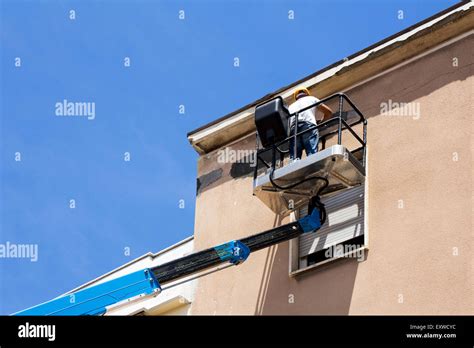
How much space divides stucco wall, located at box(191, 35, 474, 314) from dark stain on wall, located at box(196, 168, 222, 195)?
114cm

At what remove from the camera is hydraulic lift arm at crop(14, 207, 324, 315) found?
1750 cm

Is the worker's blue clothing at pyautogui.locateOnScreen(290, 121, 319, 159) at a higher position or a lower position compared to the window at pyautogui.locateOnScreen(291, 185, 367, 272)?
higher

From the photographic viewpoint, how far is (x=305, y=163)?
55.4 ft

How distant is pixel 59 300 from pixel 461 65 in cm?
668

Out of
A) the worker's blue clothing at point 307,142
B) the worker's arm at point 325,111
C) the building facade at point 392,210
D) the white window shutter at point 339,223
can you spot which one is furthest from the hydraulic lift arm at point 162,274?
the worker's arm at point 325,111

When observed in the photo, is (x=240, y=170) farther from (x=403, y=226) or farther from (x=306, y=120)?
(x=403, y=226)

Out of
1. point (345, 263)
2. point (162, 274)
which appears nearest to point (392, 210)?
point (345, 263)

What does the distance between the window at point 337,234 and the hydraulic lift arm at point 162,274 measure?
14.2 inches

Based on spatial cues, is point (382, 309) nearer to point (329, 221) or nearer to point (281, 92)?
point (329, 221)

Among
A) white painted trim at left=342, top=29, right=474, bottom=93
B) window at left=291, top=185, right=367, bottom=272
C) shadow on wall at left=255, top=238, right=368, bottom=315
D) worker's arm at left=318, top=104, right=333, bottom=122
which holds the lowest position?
shadow on wall at left=255, top=238, right=368, bottom=315

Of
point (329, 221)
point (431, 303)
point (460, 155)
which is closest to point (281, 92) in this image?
point (329, 221)

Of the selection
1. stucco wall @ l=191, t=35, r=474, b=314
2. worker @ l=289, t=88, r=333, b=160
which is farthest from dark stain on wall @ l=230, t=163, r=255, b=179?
worker @ l=289, t=88, r=333, b=160

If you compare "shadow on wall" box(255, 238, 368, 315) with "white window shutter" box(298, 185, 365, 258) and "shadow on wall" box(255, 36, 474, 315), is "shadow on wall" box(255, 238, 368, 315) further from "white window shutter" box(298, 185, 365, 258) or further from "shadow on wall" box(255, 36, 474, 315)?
"white window shutter" box(298, 185, 365, 258)
